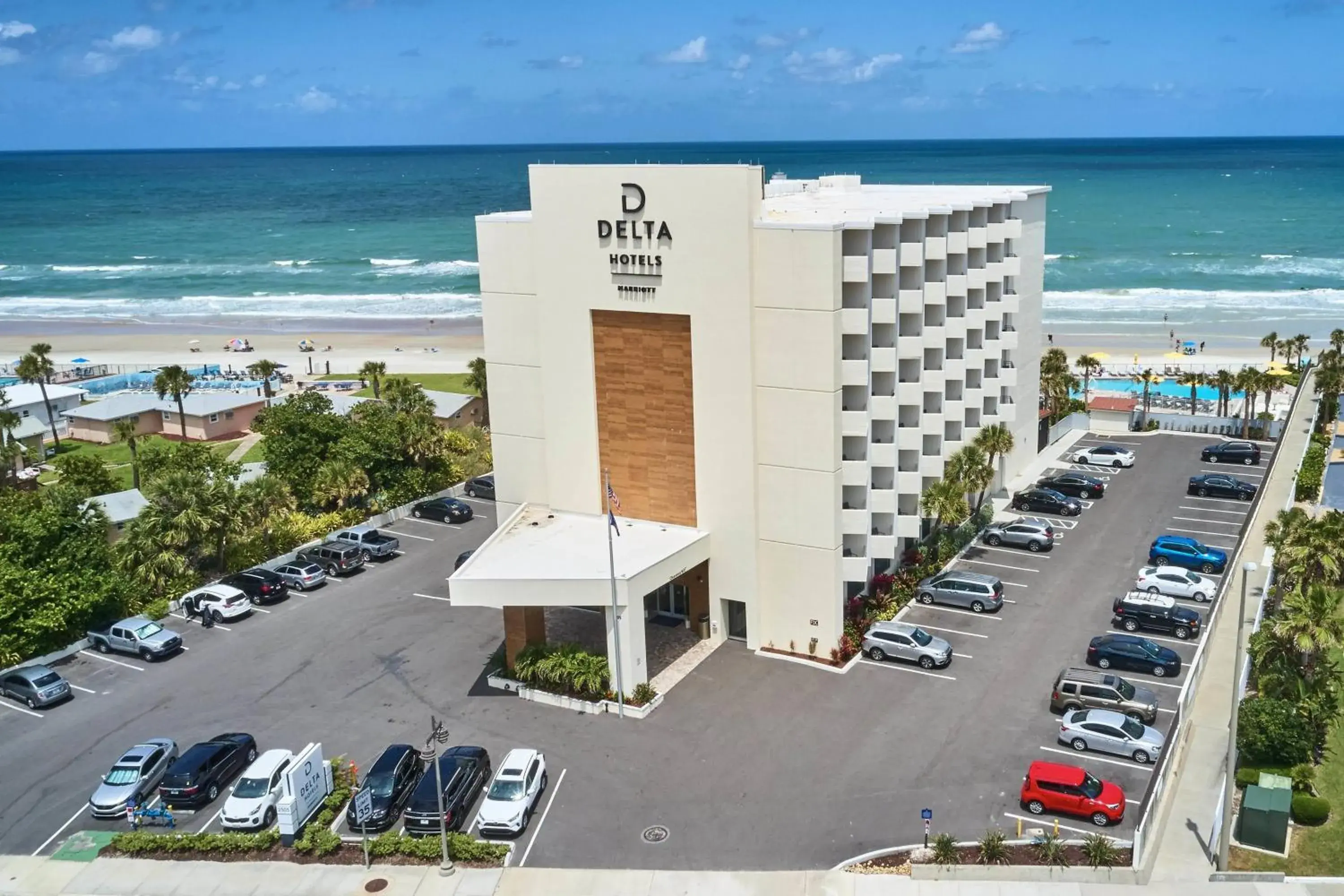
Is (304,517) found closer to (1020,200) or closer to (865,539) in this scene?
(865,539)

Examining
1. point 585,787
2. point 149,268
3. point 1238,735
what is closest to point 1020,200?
point 1238,735

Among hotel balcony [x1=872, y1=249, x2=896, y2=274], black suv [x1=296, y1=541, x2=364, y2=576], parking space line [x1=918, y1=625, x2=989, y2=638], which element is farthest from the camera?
black suv [x1=296, y1=541, x2=364, y2=576]

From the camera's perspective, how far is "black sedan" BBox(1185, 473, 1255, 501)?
56.5m

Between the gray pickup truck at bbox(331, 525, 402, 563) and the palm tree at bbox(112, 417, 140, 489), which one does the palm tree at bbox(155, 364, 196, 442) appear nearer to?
the palm tree at bbox(112, 417, 140, 489)

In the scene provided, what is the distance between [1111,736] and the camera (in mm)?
33969

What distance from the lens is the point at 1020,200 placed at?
5594 centimetres

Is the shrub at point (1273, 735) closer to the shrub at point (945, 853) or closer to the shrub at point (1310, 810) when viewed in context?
the shrub at point (1310, 810)

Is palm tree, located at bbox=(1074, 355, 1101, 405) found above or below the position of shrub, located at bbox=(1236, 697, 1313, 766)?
above

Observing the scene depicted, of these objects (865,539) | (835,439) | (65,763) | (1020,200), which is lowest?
(65,763)

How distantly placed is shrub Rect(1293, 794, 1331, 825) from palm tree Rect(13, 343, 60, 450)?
71452 mm

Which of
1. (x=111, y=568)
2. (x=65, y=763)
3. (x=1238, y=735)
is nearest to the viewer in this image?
(x=1238, y=735)

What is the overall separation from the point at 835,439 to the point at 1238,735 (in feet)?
49.4

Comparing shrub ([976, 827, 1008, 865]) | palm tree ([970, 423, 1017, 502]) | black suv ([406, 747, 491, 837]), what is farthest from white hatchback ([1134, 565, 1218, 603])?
black suv ([406, 747, 491, 837])

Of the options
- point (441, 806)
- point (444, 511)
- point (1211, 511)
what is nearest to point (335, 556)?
point (444, 511)
